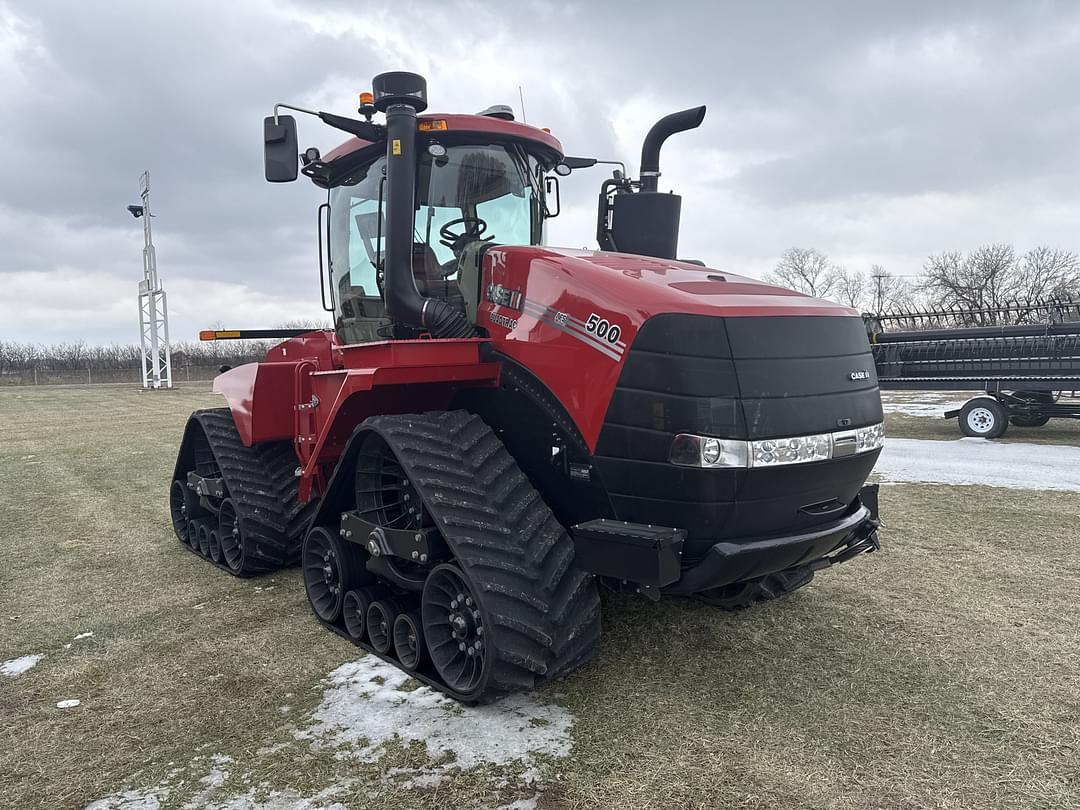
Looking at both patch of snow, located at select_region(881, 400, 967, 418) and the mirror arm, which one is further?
patch of snow, located at select_region(881, 400, 967, 418)

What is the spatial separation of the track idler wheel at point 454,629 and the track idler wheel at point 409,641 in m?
0.09

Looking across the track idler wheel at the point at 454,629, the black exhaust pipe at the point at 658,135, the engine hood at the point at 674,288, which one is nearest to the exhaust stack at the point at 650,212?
the black exhaust pipe at the point at 658,135

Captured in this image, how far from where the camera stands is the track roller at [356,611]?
409cm

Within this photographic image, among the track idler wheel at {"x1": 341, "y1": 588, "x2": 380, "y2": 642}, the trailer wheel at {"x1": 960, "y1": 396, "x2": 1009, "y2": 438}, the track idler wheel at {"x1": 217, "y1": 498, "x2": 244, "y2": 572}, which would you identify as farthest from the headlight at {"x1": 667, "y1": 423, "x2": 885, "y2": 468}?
the trailer wheel at {"x1": 960, "y1": 396, "x2": 1009, "y2": 438}

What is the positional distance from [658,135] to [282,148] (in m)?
2.18

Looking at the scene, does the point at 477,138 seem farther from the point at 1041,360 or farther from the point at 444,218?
the point at 1041,360

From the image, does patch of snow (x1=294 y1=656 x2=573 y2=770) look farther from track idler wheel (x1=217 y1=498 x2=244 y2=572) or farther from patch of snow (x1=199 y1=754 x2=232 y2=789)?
track idler wheel (x1=217 y1=498 x2=244 y2=572)

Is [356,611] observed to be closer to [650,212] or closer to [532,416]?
[532,416]

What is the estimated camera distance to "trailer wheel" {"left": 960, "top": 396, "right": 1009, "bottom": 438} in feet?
40.9

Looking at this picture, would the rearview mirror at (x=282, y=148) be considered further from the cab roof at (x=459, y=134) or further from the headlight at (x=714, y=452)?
the headlight at (x=714, y=452)

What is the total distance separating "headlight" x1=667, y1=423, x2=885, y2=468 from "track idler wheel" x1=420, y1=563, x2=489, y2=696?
3.42ft

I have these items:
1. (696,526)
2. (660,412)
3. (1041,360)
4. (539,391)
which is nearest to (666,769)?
(696,526)

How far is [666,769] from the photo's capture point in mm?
2879

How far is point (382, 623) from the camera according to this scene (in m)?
3.98
